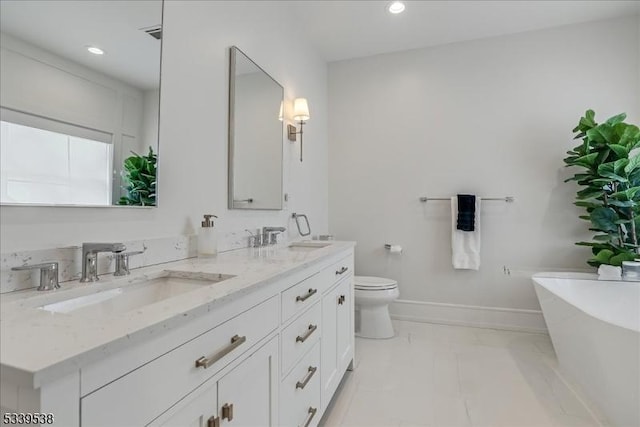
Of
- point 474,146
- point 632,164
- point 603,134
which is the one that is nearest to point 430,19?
point 474,146

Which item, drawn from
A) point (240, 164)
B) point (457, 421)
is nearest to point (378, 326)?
point (457, 421)

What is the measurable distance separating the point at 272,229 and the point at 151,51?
1.17 m

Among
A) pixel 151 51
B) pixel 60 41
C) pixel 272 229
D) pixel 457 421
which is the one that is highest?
pixel 151 51

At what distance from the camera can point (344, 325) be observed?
6.70ft

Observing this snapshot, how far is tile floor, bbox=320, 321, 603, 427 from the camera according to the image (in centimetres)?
174

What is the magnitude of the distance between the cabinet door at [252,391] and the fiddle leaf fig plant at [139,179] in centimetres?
76

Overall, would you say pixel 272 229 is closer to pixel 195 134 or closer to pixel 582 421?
pixel 195 134

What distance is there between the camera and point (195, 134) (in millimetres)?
1620

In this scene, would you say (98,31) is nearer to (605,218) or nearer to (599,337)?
(599,337)

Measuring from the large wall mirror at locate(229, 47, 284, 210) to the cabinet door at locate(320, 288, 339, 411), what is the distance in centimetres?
76

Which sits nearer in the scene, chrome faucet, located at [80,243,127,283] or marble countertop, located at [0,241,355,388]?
marble countertop, located at [0,241,355,388]

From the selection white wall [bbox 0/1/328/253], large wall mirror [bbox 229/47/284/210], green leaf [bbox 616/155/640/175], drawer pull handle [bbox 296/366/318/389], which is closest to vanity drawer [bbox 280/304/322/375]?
drawer pull handle [bbox 296/366/318/389]

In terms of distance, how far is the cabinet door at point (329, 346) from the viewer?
165cm

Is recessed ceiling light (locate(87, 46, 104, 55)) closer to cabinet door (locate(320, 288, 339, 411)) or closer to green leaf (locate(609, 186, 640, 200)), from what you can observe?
cabinet door (locate(320, 288, 339, 411))
